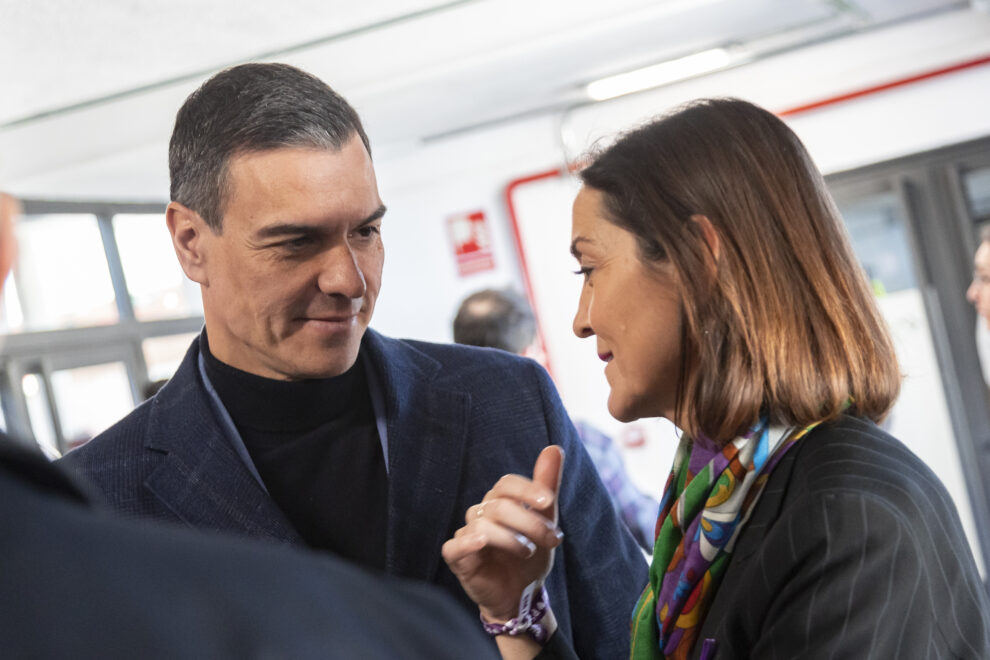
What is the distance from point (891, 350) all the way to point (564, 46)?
399cm

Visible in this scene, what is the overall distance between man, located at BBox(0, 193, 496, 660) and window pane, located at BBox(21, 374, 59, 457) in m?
5.34

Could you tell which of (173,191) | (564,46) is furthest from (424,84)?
(173,191)

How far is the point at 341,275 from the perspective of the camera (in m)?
1.43

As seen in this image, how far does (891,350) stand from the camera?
1.33 meters

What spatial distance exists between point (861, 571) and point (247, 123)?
102 centimetres

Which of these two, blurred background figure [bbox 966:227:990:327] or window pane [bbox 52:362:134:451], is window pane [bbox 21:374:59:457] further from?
blurred background figure [bbox 966:227:990:327]

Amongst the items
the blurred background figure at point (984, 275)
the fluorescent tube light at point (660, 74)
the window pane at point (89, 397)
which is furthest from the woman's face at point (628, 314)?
the fluorescent tube light at point (660, 74)

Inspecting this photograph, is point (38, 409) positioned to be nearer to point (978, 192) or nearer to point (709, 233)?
point (709, 233)

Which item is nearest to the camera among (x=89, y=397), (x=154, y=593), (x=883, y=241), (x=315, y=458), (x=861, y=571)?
(x=154, y=593)

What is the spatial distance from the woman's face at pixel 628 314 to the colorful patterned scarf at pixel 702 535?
0.10 m

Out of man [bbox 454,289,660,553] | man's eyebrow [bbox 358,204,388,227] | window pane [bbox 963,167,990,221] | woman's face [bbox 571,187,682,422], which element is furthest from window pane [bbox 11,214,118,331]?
window pane [bbox 963,167,990,221]

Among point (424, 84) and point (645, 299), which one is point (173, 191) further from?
point (424, 84)

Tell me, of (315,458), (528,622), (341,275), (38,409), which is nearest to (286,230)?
(341,275)

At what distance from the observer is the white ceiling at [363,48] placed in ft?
12.2
